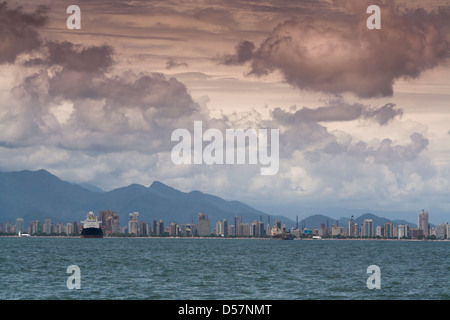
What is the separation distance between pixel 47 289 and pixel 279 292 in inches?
1205

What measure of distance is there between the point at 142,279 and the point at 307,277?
93.8ft

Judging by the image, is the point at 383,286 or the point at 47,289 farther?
the point at 383,286

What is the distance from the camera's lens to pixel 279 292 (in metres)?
84.2
